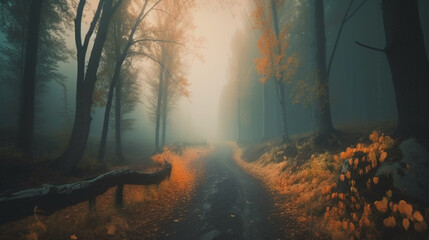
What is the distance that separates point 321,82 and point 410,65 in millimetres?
4310

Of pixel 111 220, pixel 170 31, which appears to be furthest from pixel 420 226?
pixel 170 31

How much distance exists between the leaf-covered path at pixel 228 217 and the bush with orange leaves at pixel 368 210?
1212 millimetres

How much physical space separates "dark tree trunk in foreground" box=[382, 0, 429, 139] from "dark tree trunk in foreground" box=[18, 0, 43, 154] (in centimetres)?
1252

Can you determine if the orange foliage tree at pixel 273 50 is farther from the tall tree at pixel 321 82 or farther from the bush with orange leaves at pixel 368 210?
the bush with orange leaves at pixel 368 210

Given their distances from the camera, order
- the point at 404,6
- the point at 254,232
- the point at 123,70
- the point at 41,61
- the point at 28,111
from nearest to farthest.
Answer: the point at 254,232, the point at 404,6, the point at 28,111, the point at 123,70, the point at 41,61

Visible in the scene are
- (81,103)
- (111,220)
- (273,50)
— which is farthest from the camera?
(273,50)

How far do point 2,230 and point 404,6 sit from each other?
9926 millimetres

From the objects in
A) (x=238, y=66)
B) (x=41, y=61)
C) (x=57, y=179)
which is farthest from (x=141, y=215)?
(x=238, y=66)

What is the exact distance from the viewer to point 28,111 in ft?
24.9

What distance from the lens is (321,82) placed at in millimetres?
8672

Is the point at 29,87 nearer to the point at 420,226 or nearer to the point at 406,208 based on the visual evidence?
the point at 406,208

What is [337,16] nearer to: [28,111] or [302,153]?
[302,153]

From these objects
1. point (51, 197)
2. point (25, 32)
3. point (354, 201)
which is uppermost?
point (25, 32)

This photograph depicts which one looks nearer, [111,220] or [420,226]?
[420,226]
